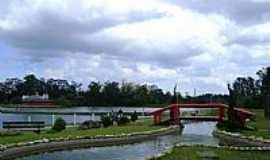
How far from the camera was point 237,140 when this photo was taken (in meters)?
34.8

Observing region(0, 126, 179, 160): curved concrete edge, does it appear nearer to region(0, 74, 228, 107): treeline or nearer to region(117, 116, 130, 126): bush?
region(117, 116, 130, 126): bush

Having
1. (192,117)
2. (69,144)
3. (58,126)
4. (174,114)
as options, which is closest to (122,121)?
(174,114)

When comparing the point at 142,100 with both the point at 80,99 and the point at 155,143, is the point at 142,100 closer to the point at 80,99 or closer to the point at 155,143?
the point at 80,99

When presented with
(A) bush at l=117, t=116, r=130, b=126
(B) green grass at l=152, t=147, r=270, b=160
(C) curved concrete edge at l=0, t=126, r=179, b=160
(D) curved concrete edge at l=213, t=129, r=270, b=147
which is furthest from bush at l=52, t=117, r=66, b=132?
(B) green grass at l=152, t=147, r=270, b=160

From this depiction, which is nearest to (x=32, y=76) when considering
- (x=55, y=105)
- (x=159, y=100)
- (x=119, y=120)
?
(x=55, y=105)

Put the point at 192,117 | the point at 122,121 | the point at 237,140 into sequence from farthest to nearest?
the point at 192,117 < the point at 122,121 < the point at 237,140

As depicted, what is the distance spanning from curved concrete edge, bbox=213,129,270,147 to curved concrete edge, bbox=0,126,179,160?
518 centimetres

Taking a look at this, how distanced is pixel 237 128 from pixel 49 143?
19.2 metres

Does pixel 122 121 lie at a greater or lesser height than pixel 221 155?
greater

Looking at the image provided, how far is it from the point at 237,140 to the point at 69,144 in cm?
1203

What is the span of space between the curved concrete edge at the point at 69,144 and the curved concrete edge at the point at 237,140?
518 cm

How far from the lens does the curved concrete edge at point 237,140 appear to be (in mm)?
30781

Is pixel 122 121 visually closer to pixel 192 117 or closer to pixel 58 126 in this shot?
pixel 192 117

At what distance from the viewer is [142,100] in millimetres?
131750
